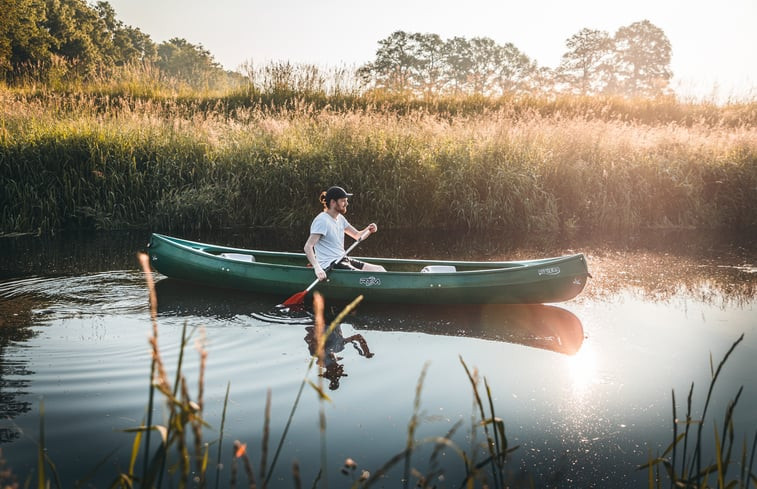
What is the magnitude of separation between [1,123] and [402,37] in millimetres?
39358

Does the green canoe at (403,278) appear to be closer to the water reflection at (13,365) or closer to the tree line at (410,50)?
the water reflection at (13,365)

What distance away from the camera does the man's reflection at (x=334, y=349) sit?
463 cm

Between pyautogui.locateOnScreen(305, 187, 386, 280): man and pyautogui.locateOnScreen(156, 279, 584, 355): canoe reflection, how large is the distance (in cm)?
47

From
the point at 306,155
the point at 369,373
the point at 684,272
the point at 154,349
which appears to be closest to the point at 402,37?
the point at 306,155

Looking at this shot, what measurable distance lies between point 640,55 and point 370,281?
47541 mm

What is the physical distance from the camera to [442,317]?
645cm

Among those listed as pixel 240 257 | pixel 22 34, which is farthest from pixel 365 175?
pixel 22 34

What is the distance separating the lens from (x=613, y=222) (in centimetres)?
1205

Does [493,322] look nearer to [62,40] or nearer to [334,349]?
[334,349]

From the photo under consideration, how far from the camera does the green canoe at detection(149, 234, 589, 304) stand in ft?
20.8

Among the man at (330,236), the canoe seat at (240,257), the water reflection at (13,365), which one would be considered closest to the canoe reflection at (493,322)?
the man at (330,236)

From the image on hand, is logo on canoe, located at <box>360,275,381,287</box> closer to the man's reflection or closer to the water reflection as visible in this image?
the man's reflection

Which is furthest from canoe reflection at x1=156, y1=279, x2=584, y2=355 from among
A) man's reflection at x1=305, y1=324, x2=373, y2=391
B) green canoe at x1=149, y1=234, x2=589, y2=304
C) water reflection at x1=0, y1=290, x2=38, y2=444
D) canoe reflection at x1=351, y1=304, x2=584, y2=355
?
water reflection at x1=0, y1=290, x2=38, y2=444

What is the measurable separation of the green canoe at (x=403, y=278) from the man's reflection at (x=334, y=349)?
0.80 metres
